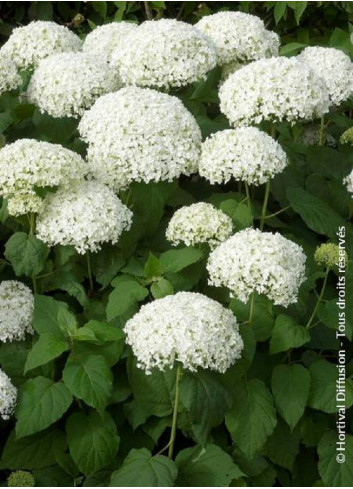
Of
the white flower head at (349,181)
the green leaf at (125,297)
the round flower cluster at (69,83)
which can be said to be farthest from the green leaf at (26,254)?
the white flower head at (349,181)

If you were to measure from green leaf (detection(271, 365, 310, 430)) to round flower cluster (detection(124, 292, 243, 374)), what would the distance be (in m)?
0.29

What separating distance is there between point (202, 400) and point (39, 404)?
0.56 metres

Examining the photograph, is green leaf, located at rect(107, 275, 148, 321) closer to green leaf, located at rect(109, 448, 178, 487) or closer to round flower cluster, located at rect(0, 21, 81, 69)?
green leaf, located at rect(109, 448, 178, 487)

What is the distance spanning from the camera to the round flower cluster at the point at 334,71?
3.92m

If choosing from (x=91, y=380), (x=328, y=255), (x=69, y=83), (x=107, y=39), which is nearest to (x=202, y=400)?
(x=91, y=380)

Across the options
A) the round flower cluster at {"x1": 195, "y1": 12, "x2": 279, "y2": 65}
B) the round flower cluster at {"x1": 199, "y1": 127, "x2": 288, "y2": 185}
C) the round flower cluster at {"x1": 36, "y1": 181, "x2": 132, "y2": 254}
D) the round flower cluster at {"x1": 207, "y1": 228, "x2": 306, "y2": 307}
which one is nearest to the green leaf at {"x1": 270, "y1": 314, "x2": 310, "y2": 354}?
the round flower cluster at {"x1": 207, "y1": 228, "x2": 306, "y2": 307}

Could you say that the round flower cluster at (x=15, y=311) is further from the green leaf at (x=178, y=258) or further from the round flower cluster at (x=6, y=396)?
the green leaf at (x=178, y=258)

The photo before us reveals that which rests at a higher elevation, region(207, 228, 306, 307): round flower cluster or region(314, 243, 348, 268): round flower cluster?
region(207, 228, 306, 307): round flower cluster

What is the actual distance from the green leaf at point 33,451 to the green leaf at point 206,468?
1.54 feet

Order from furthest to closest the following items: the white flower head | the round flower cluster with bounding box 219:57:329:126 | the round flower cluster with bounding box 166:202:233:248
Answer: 1. the white flower head
2. the round flower cluster with bounding box 219:57:329:126
3. the round flower cluster with bounding box 166:202:233:248

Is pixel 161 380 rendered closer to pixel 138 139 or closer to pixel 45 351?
pixel 45 351

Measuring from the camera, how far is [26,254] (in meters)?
3.07

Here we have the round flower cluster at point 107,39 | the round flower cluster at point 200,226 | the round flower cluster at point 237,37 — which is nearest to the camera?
the round flower cluster at point 200,226

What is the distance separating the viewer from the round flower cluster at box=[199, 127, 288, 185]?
317cm
